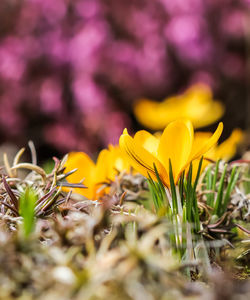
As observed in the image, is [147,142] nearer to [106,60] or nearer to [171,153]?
[171,153]

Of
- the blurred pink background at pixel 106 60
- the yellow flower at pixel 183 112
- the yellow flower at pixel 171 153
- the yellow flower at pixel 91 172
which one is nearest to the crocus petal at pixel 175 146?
the yellow flower at pixel 171 153

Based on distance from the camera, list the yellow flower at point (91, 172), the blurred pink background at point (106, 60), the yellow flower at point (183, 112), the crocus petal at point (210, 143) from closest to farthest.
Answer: the crocus petal at point (210, 143)
the yellow flower at point (91, 172)
the yellow flower at point (183, 112)
the blurred pink background at point (106, 60)

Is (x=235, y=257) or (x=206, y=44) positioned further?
(x=206, y=44)

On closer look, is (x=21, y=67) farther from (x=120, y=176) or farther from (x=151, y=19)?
(x=120, y=176)

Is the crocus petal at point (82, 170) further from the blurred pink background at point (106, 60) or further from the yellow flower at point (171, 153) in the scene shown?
the blurred pink background at point (106, 60)

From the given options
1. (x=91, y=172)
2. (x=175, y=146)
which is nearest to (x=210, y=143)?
(x=175, y=146)

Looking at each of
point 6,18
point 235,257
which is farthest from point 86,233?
point 6,18
